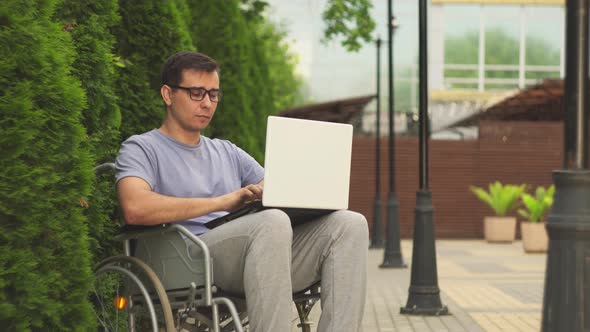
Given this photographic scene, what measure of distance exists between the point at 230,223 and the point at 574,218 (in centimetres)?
144

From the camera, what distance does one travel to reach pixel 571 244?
170 inches

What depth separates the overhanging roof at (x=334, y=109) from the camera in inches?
1059

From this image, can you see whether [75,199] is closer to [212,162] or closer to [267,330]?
[212,162]

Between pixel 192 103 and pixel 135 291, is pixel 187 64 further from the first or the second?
pixel 135 291

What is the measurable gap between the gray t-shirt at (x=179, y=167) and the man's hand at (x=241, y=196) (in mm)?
288

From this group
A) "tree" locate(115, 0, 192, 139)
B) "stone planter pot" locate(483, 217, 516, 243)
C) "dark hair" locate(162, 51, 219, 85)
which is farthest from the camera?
"stone planter pot" locate(483, 217, 516, 243)

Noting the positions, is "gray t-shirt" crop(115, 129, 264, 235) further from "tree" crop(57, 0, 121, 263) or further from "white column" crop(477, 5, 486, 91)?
"white column" crop(477, 5, 486, 91)

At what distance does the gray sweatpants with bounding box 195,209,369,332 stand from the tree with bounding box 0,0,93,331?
0.61 meters

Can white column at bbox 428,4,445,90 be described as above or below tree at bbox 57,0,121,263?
above

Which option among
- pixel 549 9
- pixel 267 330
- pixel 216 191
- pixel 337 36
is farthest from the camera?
pixel 549 9

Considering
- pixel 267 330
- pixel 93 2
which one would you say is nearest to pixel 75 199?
pixel 267 330

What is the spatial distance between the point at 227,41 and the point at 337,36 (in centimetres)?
361

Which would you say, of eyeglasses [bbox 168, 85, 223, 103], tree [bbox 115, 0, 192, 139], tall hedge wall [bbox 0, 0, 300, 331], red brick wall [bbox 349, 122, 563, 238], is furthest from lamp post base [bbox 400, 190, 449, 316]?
red brick wall [bbox 349, 122, 563, 238]

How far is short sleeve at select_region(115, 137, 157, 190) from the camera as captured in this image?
14.8 ft
